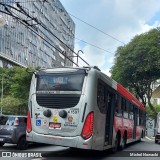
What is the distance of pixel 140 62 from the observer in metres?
33.9

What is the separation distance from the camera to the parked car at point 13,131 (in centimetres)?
1372

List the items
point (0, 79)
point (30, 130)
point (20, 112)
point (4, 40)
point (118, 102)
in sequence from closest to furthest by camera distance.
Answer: point (30, 130) < point (118, 102) < point (20, 112) < point (0, 79) < point (4, 40)

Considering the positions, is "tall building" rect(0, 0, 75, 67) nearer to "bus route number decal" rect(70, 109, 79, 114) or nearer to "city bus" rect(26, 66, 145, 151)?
"city bus" rect(26, 66, 145, 151)

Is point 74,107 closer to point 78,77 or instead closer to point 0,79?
point 78,77

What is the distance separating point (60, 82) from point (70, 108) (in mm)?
1129

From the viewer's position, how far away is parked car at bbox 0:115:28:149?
13719 mm

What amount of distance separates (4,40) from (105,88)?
202 ft

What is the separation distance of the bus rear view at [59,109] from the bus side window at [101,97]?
0.71 m

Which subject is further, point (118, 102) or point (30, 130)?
point (118, 102)

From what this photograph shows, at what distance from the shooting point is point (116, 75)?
120 ft

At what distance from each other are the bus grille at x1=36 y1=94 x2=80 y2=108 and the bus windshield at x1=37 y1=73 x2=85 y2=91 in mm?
260

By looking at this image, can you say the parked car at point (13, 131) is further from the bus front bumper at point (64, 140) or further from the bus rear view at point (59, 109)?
the bus front bumper at point (64, 140)

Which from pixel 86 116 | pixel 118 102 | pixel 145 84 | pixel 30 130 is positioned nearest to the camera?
pixel 86 116

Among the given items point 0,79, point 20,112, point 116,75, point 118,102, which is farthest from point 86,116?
point 0,79
